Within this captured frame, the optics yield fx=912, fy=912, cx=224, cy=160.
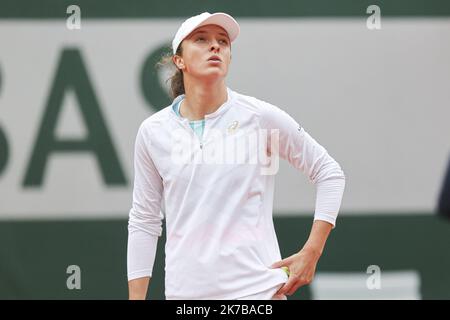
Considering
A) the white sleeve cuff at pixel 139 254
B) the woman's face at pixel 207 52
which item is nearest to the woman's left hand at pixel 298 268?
the white sleeve cuff at pixel 139 254

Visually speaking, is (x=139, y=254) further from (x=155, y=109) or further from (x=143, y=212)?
(x=155, y=109)

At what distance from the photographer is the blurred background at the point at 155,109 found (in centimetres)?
500

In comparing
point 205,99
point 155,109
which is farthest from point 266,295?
point 155,109

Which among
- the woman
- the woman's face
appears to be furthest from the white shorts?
the woman's face

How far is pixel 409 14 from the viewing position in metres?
5.02

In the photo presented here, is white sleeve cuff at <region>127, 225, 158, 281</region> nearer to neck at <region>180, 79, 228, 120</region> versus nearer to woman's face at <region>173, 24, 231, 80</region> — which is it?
neck at <region>180, 79, 228, 120</region>

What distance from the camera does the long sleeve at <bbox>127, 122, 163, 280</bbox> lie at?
9.86 feet

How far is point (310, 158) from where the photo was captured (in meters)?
2.96

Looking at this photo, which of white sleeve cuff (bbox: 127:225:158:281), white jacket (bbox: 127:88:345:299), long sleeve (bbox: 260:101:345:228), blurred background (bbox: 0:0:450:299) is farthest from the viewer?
blurred background (bbox: 0:0:450:299)

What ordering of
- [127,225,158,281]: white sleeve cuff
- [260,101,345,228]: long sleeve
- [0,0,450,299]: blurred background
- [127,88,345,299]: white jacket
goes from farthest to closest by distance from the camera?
[0,0,450,299]: blurred background
[127,225,158,281]: white sleeve cuff
[260,101,345,228]: long sleeve
[127,88,345,299]: white jacket

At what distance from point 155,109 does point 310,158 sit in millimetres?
2232

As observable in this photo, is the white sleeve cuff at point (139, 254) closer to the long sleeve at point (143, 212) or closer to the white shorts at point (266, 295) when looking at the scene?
the long sleeve at point (143, 212)

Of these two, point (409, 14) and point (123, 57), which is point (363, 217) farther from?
point (123, 57)
